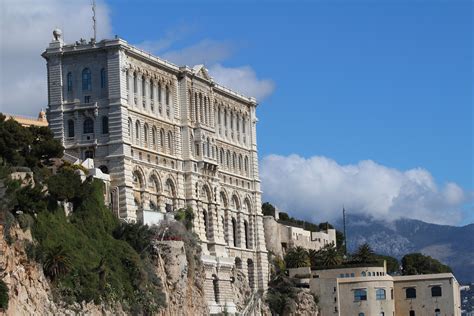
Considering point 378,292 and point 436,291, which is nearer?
point 378,292

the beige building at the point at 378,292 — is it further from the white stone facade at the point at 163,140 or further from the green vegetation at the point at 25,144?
the green vegetation at the point at 25,144

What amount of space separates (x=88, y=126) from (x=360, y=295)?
33343 mm

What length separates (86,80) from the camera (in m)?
98.6

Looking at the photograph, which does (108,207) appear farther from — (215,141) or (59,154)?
(215,141)

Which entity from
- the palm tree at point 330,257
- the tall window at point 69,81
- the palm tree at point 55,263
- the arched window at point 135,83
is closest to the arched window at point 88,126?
the tall window at point 69,81

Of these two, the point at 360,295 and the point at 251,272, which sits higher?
the point at 251,272

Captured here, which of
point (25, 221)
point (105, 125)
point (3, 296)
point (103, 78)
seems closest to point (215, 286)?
point (105, 125)

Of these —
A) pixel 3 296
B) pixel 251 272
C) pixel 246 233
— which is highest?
pixel 246 233

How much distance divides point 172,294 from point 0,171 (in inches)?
731

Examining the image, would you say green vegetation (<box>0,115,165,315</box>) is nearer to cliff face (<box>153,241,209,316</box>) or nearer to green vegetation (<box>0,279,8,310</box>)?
cliff face (<box>153,241,209,316</box>)

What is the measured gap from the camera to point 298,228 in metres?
132

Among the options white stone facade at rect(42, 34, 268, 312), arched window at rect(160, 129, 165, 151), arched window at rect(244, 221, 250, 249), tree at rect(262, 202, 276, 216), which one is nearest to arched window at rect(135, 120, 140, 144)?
white stone facade at rect(42, 34, 268, 312)

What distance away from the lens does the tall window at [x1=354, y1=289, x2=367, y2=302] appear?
11756cm

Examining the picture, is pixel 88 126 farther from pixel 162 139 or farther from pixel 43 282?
pixel 43 282
